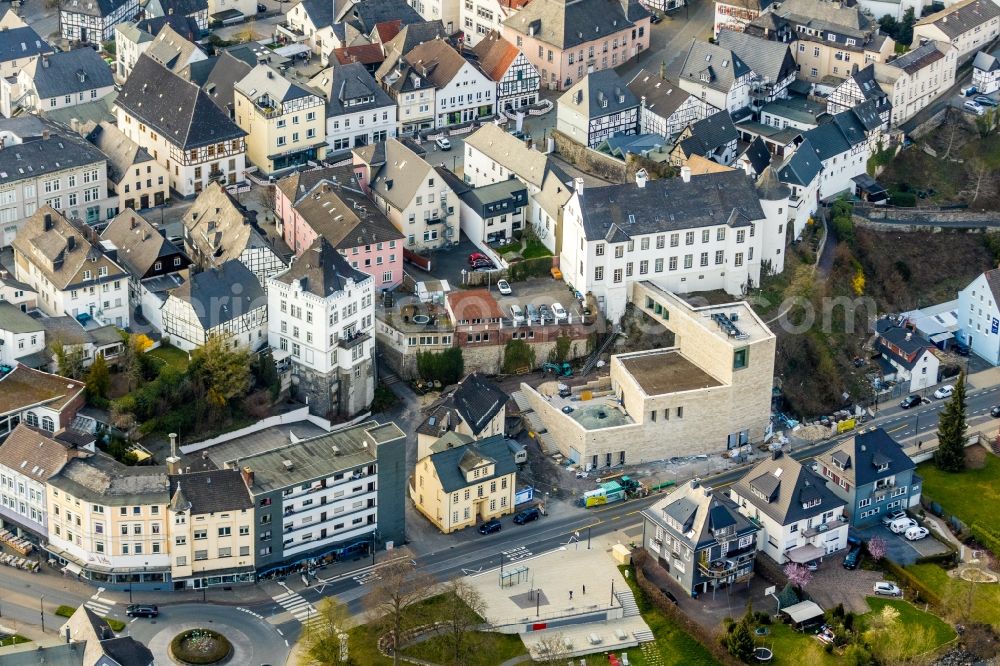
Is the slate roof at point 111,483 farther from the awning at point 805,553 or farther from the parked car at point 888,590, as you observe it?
the parked car at point 888,590

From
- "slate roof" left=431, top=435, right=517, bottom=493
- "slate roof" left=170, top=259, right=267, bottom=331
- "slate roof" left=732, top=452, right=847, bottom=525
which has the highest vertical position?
"slate roof" left=170, top=259, right=267, bottom=331

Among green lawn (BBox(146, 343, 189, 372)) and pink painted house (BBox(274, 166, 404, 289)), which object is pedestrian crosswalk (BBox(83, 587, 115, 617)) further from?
pink painted house (BBox(274, 166, 404, 289))

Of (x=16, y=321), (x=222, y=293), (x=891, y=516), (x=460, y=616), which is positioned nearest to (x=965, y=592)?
(x=891, y=516)

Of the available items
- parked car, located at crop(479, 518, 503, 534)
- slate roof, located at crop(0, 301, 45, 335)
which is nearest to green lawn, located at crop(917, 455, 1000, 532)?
parked car, located at crop(479, 518, 503, 534)

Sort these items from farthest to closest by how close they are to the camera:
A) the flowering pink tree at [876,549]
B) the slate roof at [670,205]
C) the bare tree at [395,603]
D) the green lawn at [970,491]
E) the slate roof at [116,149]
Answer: the slate roof at [116,149]
the slate roof at [670,205]
the green lawn at [970,491]
the flowering pink tree at [876,549]
the bare tree at [395,603]

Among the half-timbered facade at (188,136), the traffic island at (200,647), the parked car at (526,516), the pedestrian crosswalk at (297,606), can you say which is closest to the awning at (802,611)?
the parked car at (526,516)

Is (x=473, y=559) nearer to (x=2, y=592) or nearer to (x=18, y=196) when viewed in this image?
(x=2, y=592)

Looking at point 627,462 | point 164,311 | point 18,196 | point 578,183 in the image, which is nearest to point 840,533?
point 627,462
